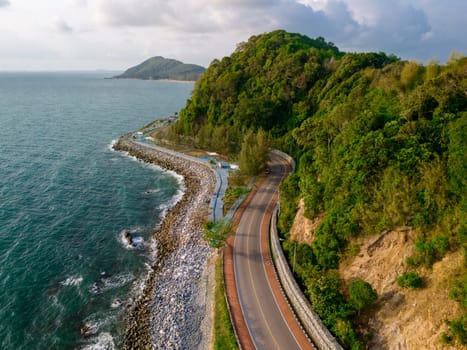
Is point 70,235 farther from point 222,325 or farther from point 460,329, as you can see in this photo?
point 460,329

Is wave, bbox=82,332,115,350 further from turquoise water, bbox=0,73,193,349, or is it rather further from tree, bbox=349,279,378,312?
tree, bbox=349,279,378,312

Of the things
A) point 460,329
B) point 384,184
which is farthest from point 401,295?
point 384,184

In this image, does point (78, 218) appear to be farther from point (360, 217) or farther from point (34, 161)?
point (360, 217)

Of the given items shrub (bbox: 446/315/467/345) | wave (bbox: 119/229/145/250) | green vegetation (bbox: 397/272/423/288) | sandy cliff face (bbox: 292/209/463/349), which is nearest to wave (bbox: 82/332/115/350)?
wave (bbox: 119/229/145/250)

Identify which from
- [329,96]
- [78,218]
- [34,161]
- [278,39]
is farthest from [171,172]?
[278,39]

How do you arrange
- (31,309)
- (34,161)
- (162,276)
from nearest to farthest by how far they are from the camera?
1. (31,309)
2. (162,276)
3. (34,161)
